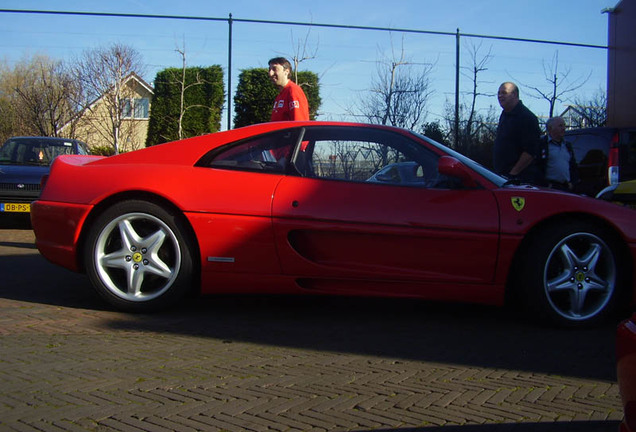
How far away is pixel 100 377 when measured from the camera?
3139 millimetres

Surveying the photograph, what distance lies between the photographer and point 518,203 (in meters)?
4.21

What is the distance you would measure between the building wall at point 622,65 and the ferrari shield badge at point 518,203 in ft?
26.7

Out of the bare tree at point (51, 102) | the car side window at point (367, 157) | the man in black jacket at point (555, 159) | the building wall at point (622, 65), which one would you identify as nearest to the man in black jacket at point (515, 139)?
the man in black jacket at point (555, 159)

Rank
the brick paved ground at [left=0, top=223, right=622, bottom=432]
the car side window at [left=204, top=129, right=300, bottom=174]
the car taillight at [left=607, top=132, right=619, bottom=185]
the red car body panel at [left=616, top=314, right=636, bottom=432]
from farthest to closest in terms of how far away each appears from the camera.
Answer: the car taillight at [left=607, top=132, right=619, bottom=185], the car side window at [left=204, top=129, right=300, bottom=174], the brick paved ground at [left=0, top=223, right=622, bottom=432], the red car body panel at [left=616, top=314, right=636, bottom=432]

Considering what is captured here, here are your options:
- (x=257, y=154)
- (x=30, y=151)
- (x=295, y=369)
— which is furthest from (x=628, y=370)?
(x=30, y=151)

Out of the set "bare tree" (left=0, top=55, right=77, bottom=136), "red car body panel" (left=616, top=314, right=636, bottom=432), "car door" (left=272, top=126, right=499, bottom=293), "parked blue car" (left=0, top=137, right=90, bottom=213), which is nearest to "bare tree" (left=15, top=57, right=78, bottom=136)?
"bare tree" (left=0, top=55, right=77, bottom=136)

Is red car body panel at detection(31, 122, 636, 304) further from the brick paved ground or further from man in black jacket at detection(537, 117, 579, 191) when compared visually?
man in black jacket at detection(537, 117, 579, 191)

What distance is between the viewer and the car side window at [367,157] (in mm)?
4328

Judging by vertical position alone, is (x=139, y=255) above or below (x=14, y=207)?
below

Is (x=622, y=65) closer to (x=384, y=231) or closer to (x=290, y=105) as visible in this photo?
(x=290, y=105)

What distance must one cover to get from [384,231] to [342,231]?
0.26 m

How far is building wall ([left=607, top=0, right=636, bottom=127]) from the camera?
37.5ft

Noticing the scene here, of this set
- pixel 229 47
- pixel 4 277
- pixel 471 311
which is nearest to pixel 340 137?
pixel 471 311

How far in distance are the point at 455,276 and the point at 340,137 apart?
3.96 ft
